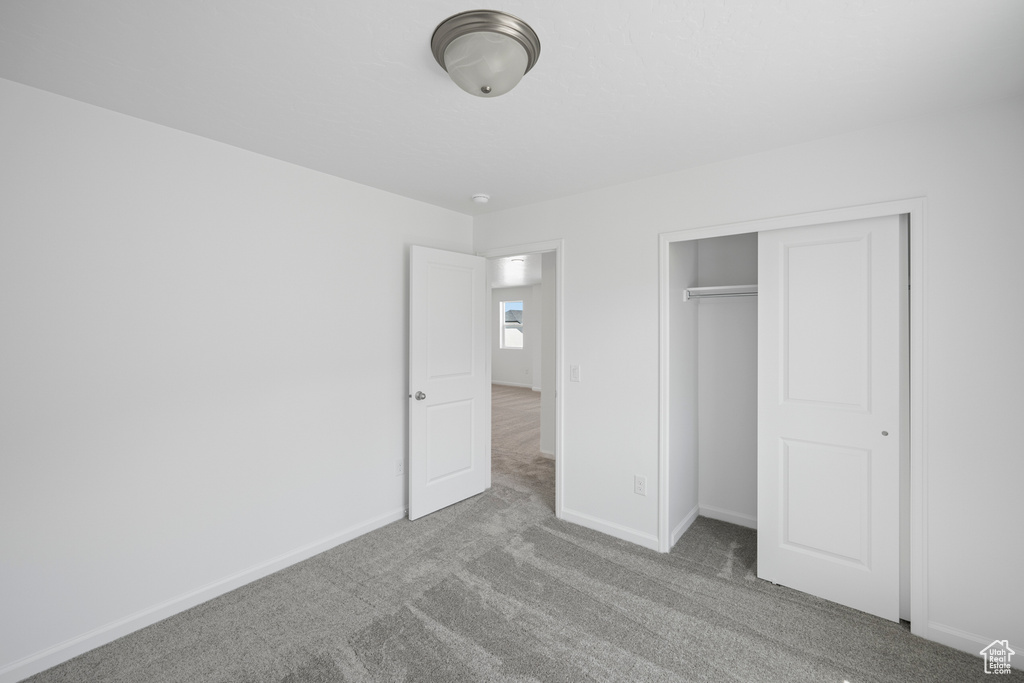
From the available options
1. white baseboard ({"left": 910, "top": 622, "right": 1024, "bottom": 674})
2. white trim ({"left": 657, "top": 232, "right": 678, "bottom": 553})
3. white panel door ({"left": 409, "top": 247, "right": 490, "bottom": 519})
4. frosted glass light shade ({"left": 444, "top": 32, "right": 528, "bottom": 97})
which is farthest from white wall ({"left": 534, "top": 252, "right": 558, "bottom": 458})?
frosted glass light shade ({"left": 444, "top": 32, "right": 528, "bottom": 97})

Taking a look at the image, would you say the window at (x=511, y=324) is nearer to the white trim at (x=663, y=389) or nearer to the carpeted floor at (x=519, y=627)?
the white trim at (x=663, y=389)

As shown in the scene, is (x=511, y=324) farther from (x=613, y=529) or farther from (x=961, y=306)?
(x=961, y=306)

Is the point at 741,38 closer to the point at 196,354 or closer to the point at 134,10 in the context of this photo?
the point at 134,10

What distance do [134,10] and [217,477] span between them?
2108mm

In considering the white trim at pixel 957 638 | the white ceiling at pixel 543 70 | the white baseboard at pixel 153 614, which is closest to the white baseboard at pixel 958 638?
the white trim at pixel 957 638

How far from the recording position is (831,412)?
2410 millimetres

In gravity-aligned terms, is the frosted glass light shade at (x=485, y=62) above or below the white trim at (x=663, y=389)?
above

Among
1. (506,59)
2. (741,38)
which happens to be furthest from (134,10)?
(741,38)

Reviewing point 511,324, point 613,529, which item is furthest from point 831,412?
point 511,324

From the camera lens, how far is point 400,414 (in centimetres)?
344

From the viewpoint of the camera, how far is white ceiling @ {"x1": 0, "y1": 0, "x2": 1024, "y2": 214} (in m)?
1.45

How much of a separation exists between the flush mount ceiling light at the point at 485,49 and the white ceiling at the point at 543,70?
0.14ft

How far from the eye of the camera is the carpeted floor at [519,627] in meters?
1.92

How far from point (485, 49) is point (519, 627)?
2447 mm
